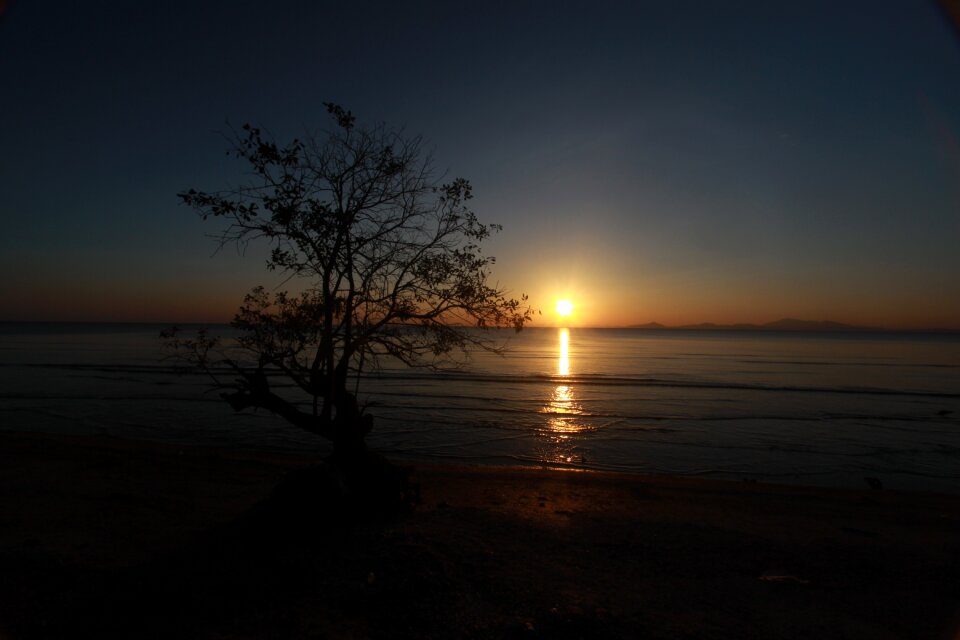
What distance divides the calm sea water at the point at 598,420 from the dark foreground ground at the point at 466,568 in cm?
288

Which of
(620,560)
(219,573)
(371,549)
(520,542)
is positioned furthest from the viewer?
(520,542)

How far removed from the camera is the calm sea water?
55.2 feet

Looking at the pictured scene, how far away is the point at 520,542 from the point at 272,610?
3.54 meters

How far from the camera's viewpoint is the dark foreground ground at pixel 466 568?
5234 mm

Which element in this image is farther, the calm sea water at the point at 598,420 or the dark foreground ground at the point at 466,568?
the calm sea water at the point at 598,420

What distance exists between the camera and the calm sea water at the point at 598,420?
16812mm

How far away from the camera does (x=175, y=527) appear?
26.7ft

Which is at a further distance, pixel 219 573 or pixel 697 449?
pixel 697 449

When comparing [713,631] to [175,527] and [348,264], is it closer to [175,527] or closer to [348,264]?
[348,264]

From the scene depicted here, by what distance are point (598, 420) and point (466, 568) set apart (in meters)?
18.3

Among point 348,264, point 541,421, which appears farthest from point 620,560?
point 541,421

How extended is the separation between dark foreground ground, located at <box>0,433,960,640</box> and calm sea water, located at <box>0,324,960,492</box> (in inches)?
113

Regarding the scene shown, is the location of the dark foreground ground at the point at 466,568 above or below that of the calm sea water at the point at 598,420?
above

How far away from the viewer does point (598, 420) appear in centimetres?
2370
